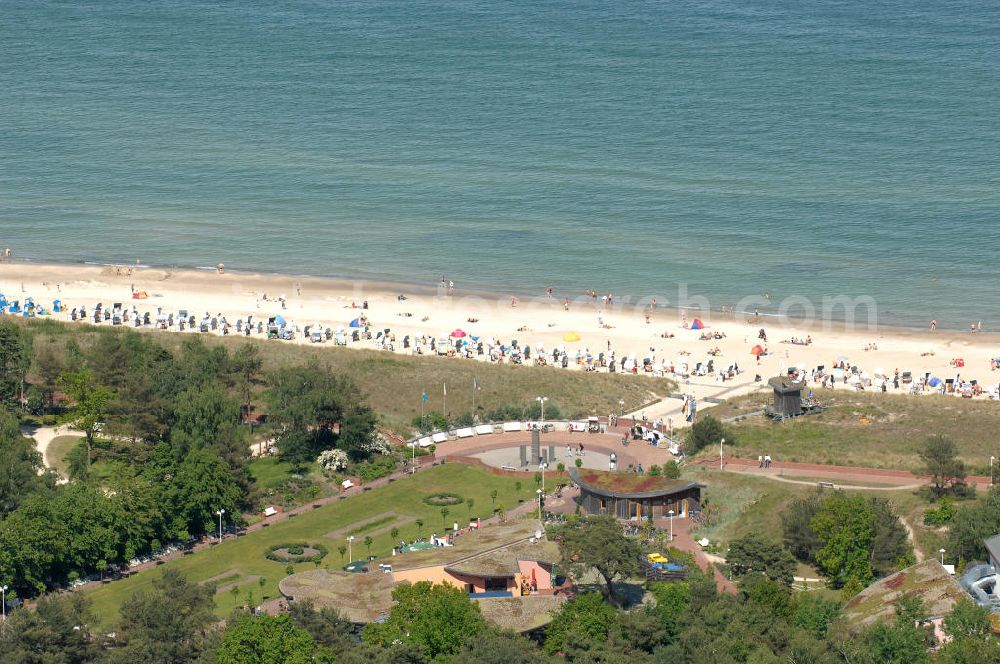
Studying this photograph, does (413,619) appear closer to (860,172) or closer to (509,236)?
(509,236)

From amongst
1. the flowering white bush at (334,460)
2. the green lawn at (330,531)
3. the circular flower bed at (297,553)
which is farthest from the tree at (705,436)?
the circular flower bed at (297,553)

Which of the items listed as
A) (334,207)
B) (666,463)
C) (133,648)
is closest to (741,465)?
(666,463)

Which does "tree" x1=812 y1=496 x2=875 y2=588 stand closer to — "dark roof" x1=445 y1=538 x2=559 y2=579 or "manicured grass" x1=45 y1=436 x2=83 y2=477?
"dark roof" x1=445 y1=538 x2=559 y2=579

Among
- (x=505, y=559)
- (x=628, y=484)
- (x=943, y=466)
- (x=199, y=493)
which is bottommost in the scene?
(x=505, y=559)

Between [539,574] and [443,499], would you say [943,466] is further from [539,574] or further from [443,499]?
[443,499]

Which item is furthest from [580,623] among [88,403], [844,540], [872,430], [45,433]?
[45,433]

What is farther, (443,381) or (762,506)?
(443,381)

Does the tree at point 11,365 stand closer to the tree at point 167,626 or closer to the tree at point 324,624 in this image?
the tree at point 167,626
